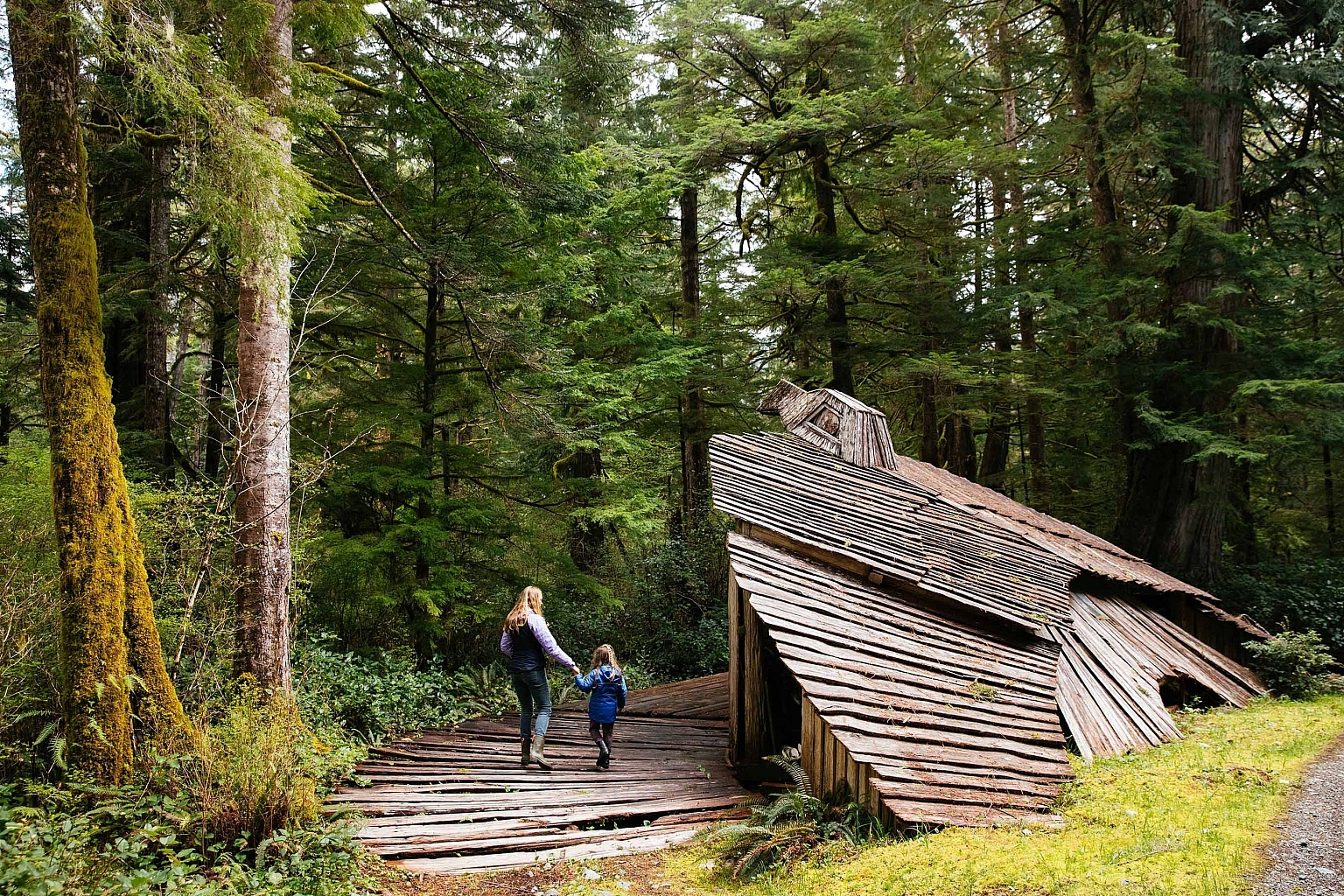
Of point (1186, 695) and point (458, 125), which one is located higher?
point (458, 125)

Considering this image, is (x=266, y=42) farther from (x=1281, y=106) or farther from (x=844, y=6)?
(x=1281, y=106)

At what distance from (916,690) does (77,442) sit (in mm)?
6582

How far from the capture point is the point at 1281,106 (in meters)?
13.1

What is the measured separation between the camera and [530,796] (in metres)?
6.78

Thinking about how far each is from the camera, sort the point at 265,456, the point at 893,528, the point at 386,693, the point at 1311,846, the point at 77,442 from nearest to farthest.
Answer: the point at 1311,846, the point at 77,442, the point at 265,456, the point at 893,528, the point at 386,693

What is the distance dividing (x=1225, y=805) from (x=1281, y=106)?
13567 mm

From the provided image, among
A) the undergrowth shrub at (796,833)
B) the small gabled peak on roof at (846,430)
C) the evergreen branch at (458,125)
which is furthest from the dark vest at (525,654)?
the evergreen branch at (458,125)

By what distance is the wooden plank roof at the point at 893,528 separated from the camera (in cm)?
750

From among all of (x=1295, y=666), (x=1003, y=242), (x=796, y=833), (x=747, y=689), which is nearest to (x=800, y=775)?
(x=796, y=833)

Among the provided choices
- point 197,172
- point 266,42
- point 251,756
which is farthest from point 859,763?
point 266,42

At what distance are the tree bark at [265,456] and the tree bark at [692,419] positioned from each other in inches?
374

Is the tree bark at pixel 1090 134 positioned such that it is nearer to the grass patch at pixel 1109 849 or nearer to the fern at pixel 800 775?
the grass patch at pixel 1109 849

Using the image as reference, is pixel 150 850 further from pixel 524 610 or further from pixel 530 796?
pixel 524 610

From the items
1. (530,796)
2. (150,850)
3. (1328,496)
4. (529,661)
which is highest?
(1328,496)
